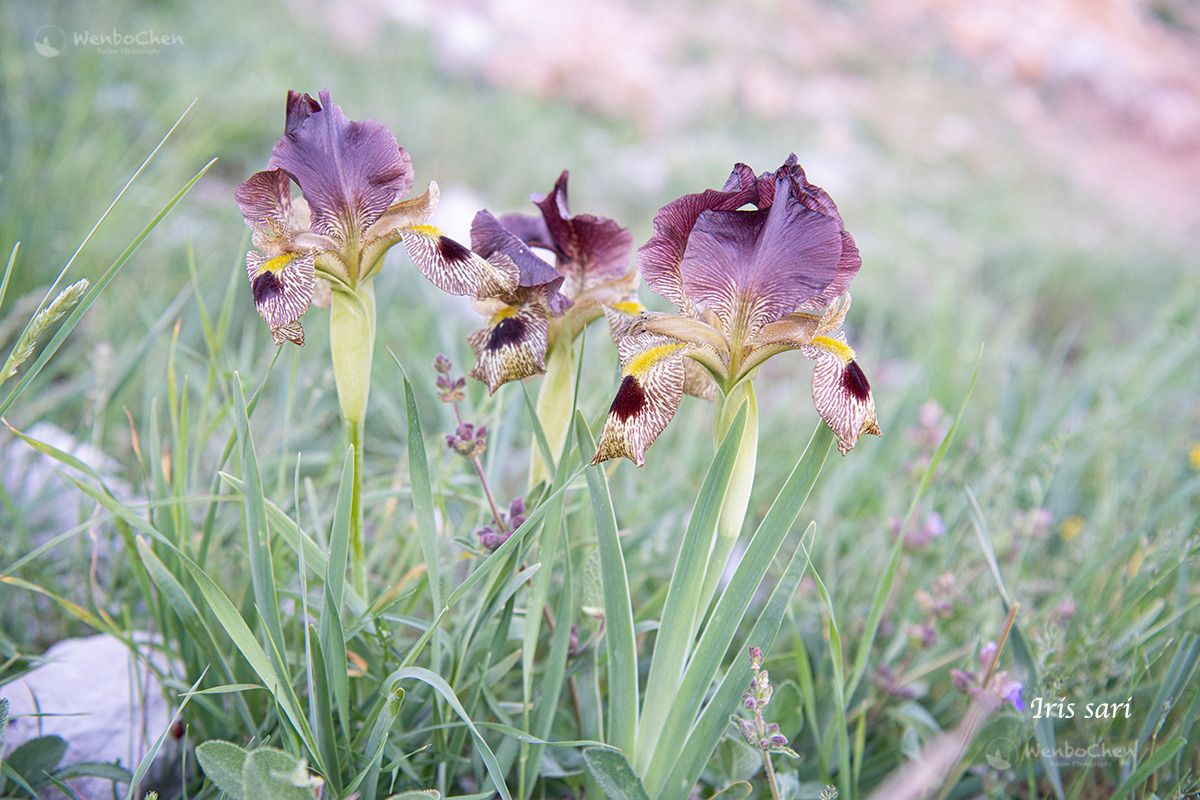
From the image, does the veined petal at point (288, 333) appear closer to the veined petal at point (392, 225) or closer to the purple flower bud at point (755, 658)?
the veined petal at point (392, 225)

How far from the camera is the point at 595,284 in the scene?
1.07 metres

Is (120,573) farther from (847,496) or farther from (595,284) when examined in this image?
(847,496)

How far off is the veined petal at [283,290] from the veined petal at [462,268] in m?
0.13

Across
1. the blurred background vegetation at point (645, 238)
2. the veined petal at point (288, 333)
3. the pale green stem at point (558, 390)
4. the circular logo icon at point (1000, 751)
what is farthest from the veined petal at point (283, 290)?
the circular logo icon at point (1000, 751)

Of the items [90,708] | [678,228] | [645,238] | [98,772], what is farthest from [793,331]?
[645,238]

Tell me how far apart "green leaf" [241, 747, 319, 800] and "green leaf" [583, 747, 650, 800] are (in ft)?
1.07

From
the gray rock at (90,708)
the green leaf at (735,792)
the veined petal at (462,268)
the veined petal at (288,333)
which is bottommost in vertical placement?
the gray rock at (90,708)

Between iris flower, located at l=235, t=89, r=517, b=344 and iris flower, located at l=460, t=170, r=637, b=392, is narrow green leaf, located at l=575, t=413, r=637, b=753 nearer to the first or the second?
iris flower, located at l=460, t=170, r=637, b=392

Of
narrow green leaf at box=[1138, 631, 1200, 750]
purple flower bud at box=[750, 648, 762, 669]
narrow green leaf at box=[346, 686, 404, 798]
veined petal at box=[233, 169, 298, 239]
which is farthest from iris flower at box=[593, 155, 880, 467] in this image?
narrow green leaf at box=[1138, 631, 1200, 750]

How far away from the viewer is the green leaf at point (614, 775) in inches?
34.9

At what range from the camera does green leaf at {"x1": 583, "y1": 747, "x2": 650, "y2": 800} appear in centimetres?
89

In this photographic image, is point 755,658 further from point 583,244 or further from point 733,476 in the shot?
point 583,244

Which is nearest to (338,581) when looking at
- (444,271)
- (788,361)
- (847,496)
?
(444,271)

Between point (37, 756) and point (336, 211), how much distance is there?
885mm
